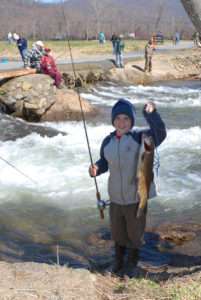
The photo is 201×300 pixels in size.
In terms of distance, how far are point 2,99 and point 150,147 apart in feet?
37.1

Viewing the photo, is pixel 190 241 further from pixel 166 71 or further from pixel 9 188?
pixel 166 71

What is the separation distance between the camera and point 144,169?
4465 millimetres

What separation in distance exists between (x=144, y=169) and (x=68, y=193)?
444cm

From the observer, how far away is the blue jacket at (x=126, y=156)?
4520 mm

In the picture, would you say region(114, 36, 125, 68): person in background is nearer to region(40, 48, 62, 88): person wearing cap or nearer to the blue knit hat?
region(40, 48, 62, 88): person wearing cap

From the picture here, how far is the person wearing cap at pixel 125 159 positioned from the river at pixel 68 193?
1.21 m

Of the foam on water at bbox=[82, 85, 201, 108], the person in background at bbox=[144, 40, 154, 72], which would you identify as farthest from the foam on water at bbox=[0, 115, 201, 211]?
the person in background at bbox=[144, 40, 154, 72]

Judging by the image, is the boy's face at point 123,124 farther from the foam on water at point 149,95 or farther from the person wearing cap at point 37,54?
the foam on water at point 149,95

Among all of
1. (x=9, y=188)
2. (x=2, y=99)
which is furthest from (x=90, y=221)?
(x=2, y=99)

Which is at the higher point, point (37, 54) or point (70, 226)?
point (37, 54)

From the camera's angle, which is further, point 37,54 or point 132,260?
point 37,54

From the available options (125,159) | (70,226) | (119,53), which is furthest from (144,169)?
(119,53)

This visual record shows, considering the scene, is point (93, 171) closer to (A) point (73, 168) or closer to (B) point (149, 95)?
(A) point (73, 168)

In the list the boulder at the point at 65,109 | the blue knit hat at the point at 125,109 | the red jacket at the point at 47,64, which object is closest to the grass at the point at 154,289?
the blue knit hat at the point at 125,109
